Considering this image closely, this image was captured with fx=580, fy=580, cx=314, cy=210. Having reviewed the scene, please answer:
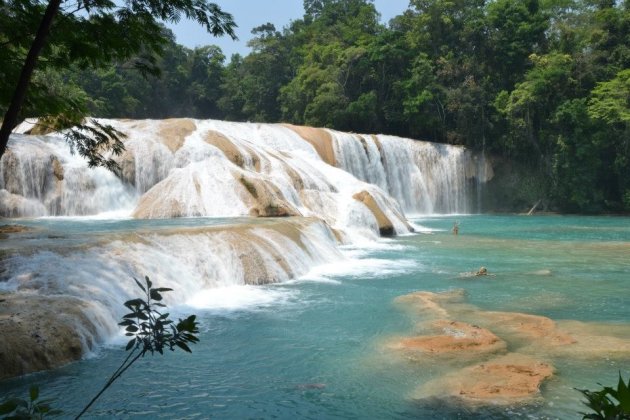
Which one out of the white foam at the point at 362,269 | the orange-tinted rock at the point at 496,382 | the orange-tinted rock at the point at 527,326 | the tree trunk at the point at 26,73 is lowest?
the orange-tinted rock at the point at 496,382

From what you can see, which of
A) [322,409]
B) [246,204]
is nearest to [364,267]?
[246,204]

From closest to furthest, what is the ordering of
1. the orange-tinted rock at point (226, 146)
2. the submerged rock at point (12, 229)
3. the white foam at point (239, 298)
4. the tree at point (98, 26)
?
1. the tree at point (98, 26)
2. the white foam at point (239, 298)
3. the submerged rock at point (12, 229)
4. the orange-tinted rock at point (226, 146)

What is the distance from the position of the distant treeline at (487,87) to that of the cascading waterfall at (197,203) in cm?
562

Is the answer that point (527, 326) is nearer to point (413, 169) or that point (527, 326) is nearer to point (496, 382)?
point (496, 382)

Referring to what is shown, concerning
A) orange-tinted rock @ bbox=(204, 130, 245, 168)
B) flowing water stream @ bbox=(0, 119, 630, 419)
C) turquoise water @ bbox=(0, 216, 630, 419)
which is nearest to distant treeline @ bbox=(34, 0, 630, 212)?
orange-tinted rock @ bbox=(204, 130, 245, 168)

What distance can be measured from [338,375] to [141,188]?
15.9 metres

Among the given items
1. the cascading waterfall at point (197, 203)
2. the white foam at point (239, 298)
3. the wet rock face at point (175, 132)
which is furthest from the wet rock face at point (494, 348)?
the wet rock face at point (175, 132)

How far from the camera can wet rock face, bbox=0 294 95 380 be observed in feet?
19.9

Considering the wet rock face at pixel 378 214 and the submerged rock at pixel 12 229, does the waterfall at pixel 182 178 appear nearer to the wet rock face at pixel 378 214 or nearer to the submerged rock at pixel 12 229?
the wet rock face at pixel 378 214

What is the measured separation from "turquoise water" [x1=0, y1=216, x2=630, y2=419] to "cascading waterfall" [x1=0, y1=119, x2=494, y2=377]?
0.91 metres

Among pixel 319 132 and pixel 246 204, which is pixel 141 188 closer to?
pixel 246 204

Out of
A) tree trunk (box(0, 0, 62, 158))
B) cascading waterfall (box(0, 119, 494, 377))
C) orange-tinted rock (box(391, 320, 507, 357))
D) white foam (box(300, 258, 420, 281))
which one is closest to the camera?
tree trunk (box(0, 0, 62, 158))

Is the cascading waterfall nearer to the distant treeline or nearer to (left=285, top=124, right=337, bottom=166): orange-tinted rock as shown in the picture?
(left=285, top=124, right=337, bottom=166): orange-tinted rock

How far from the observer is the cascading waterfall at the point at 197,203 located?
871 centimetres
